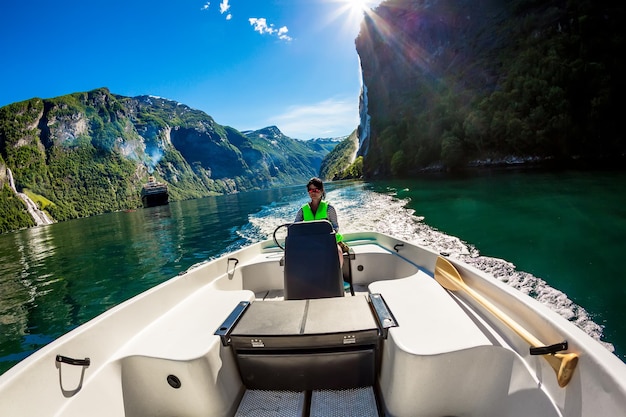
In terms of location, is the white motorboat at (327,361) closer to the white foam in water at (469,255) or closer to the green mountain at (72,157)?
the white foam in water at (469,255)

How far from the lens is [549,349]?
165 centimetres

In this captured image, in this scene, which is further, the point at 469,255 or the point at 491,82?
the point at 491,82

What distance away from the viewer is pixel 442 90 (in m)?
65.9

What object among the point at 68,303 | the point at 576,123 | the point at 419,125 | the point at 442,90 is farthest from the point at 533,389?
the point at 442,90

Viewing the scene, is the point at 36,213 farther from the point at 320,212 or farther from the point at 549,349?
the point at 549,349

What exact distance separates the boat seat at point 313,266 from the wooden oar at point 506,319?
3.70 ft

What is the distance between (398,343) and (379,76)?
97724mm

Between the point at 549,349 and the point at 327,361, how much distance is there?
1426 mm

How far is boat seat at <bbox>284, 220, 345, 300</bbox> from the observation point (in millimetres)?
3250

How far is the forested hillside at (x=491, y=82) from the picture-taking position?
3819 cm

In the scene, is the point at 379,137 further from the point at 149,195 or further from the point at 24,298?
the point at 24,298

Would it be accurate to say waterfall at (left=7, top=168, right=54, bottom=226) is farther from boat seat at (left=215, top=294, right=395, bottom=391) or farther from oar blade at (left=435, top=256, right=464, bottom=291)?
oar blade at (left=435, top=256, right=464, bottom=291)

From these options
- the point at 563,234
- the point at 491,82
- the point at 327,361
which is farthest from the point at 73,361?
the point at 491,82

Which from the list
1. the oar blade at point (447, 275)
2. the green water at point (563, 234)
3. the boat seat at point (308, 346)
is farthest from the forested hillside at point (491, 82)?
the boat seat at point (308, 346)
